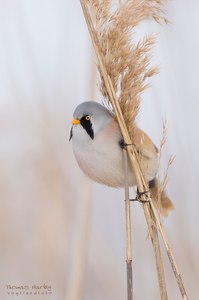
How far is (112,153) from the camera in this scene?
3.38 feet

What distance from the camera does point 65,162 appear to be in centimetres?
161

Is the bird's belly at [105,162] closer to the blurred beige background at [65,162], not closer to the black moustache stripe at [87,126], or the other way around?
the black moustache stripe at [87,126]

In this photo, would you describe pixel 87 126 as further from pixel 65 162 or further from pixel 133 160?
pixel 65 162

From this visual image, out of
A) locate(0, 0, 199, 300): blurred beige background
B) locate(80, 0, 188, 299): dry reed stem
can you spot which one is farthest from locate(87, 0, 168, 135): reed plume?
locate(0, 0, 199, 300): blurred beige background

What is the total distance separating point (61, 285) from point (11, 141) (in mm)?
491

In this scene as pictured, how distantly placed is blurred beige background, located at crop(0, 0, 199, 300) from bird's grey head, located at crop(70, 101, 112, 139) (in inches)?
20.5

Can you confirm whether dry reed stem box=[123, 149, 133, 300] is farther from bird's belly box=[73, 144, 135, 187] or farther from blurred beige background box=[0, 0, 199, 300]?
blurred beige background box=[0, 0, 199, 300]

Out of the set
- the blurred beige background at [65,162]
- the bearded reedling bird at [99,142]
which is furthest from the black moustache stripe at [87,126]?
the blurred beige background at [65,162]

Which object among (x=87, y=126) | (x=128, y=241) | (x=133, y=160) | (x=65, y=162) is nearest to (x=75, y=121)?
(x=87, y=126)

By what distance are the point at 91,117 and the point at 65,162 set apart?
24.4 inches

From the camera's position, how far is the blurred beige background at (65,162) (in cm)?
153

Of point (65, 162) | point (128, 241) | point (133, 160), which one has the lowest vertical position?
point (128, 241)

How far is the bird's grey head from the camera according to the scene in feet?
3.28

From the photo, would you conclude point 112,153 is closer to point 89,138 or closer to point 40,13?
point 89,138
